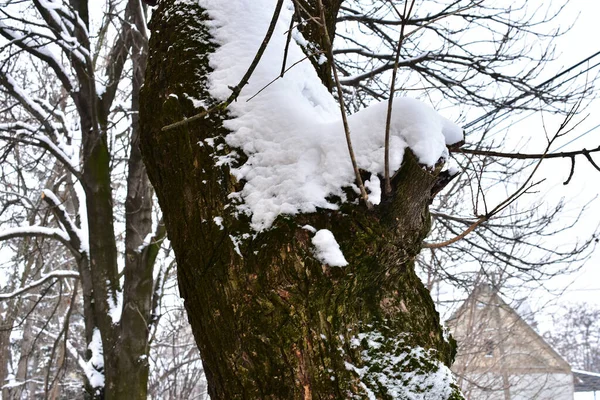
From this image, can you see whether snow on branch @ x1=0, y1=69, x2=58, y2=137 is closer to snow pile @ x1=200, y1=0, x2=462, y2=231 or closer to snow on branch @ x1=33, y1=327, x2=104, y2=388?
snow on branch @ x1=33, y1=327, x2=104, y2=388

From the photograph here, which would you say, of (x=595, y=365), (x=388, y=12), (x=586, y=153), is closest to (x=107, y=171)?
(x=388, y=12)

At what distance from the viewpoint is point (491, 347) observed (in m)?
9.87

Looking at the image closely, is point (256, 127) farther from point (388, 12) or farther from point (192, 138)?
point (388, 12)

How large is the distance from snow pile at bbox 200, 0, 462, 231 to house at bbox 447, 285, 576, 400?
7.11 m

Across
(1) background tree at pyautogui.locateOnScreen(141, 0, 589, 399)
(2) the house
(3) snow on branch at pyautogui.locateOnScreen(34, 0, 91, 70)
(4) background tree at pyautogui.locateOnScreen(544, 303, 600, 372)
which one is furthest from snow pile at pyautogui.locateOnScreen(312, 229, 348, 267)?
(4) background tree at pyautogui.locateOnScreen(544, 303, 600, 372)

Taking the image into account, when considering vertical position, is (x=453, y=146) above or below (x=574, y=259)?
below

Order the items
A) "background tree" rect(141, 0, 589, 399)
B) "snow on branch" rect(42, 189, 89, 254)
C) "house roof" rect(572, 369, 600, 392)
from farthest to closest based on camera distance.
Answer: "house roof" rect(572, 369, 600, 392), "snow on branch" rect(42, 189, 89, 254), "background tree" rect(141, 0, 589, 399)

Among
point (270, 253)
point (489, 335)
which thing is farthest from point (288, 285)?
point (489, 335)

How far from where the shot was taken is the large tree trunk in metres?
1.17

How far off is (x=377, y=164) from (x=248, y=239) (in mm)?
395

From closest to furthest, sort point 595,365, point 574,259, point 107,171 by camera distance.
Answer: point 107,171 → point 574,259 → point 595,365

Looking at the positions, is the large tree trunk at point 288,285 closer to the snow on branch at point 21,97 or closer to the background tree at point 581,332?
the snow on branch at point 21,97

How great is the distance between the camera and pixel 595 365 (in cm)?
3112

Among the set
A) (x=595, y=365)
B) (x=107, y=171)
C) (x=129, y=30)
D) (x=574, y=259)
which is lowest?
(x=595, y=365)
